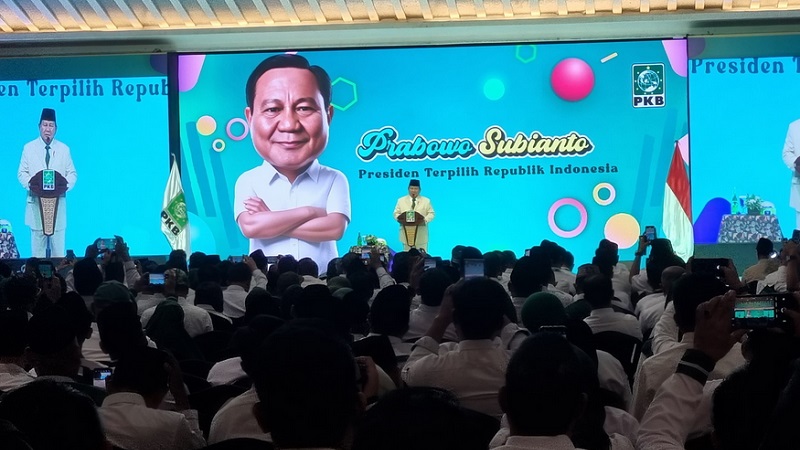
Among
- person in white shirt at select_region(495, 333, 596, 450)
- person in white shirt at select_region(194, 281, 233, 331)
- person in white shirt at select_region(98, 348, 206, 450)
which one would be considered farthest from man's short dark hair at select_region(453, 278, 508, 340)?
person in white shirt at select_region(194, 281, 233, 331)

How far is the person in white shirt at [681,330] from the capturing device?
358 centimetres

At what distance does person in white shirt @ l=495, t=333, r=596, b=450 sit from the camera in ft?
8.00


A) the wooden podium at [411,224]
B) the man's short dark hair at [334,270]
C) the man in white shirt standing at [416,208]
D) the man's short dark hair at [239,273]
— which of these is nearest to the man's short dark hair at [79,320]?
the man's short dark hair at [239,273]

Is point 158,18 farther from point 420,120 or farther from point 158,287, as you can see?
point 158,287

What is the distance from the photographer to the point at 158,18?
1503cm

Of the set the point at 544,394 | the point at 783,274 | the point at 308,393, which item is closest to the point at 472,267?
the point at 783,274

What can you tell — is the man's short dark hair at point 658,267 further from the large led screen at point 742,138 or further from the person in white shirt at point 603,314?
the large led screen at point 742,138

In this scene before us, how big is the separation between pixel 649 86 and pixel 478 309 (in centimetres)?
1068

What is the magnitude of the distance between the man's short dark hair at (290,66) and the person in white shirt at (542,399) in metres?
12.3

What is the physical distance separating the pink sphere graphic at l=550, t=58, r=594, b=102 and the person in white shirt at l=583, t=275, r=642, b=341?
8.90m

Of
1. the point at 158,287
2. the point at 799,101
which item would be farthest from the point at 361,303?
the point at 799,101

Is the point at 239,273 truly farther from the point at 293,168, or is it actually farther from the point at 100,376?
the point at 293,168

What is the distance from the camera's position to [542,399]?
96.5 inches

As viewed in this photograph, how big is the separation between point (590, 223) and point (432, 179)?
82.5 inches
